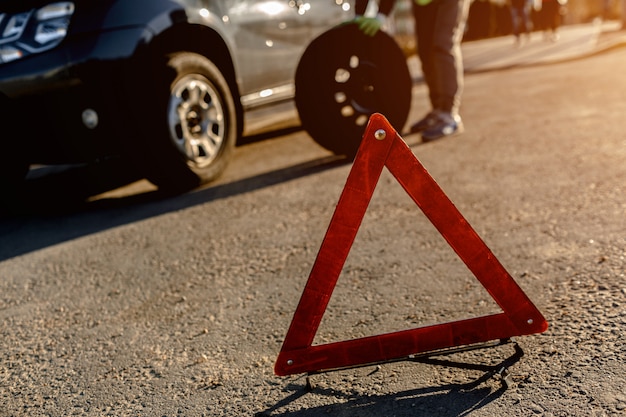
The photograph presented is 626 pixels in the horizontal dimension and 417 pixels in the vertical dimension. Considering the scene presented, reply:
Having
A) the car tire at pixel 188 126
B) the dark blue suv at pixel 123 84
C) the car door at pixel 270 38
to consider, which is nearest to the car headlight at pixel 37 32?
the dark blue suv at pixel 123 84

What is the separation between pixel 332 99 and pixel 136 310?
9.00 feet

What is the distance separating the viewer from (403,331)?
2.42 metres

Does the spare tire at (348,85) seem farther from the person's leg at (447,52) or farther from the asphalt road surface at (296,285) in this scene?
the person's leg at (447,52)

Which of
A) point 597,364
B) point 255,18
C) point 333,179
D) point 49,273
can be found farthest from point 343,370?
point 255,18

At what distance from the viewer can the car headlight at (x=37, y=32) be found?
4.59m

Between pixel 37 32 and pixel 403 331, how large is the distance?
3222mm

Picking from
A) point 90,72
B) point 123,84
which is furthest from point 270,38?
point 90,72

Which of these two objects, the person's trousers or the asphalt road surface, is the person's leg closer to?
the person's trousers

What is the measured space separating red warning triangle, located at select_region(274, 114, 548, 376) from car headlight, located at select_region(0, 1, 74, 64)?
286cm

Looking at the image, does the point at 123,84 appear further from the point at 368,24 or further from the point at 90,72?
the point at 368,24

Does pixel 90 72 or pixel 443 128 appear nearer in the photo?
pixel 90 72

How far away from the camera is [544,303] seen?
2.89 metres

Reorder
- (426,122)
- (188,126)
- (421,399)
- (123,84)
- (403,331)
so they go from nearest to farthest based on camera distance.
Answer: (421,399)
(403,331)
(123,84)
(188,126)
(426,122)

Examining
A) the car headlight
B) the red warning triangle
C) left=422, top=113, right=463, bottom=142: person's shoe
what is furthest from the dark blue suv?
the red warning triangle
